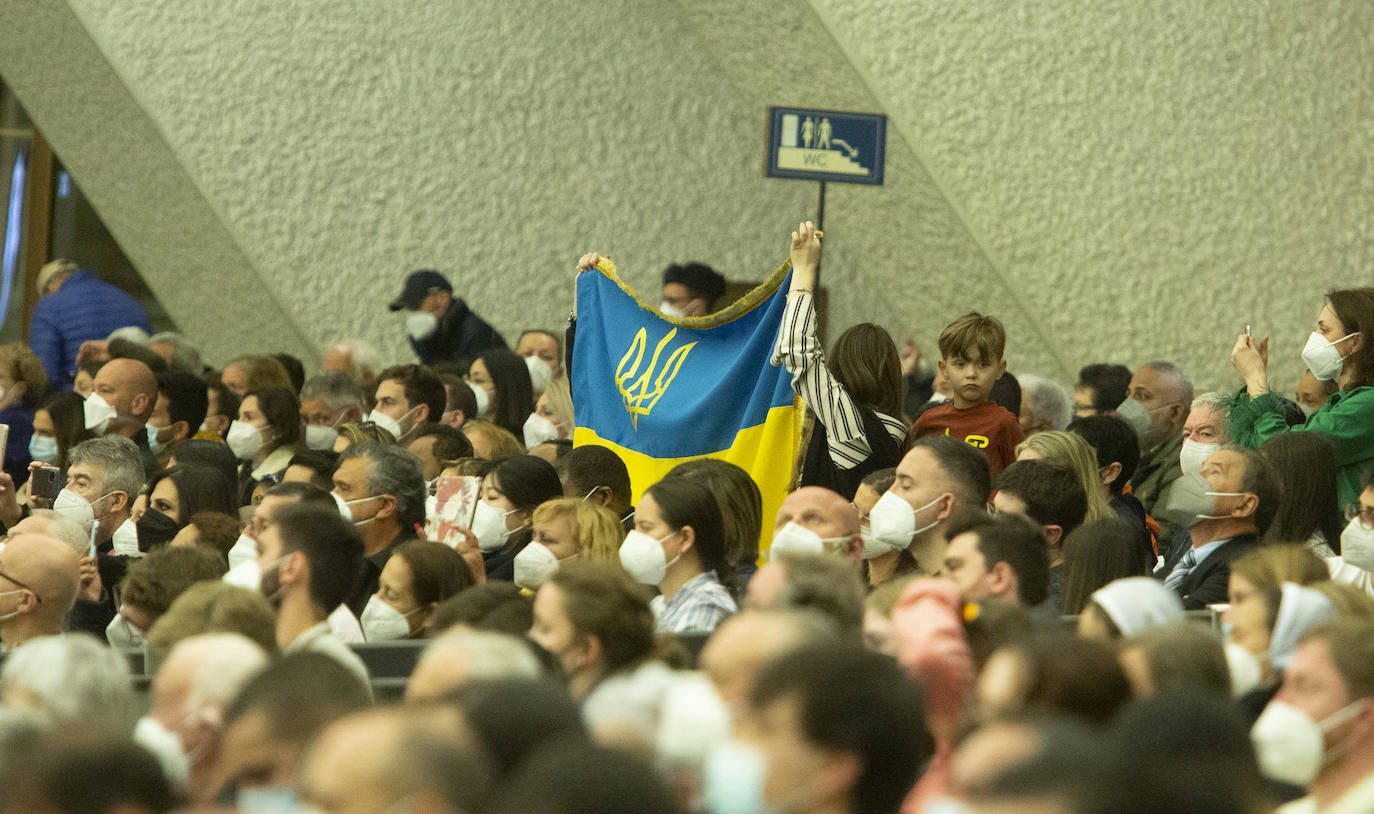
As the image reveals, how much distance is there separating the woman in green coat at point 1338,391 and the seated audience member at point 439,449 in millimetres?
2954

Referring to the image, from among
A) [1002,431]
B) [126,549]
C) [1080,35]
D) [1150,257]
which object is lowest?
[126,549]

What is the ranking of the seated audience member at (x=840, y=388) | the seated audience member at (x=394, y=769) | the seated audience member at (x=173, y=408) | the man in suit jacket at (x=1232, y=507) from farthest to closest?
the seated audience member at (x=173, y=408) < the seated audience member at (x=840, y=388) < the man in suit jacket at (x=1232, y=507) < the seated audience member at (x=394, y=769)

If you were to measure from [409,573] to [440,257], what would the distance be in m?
7.50

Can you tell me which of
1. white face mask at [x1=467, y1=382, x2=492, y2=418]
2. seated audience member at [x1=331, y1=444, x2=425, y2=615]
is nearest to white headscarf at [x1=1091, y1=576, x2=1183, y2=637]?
seated audience member at [x1=331, y1=444, x2=425, y2=615]

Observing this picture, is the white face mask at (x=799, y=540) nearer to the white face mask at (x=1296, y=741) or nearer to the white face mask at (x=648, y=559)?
the white face mask at (x=648, y=559)

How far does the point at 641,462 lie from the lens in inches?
267

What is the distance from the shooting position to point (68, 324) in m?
10.4

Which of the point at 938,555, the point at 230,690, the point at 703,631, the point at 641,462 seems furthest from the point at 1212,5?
the point at 230,690

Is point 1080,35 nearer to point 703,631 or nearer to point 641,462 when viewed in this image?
point 641,462

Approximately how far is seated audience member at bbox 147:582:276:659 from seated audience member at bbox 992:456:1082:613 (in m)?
2.29

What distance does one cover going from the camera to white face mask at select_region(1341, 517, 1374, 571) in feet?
17.1

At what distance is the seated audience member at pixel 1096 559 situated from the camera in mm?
4793

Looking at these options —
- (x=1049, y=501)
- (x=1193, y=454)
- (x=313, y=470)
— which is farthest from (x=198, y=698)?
(x=1193, y=454)

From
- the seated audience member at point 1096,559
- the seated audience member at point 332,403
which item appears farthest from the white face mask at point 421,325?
the seated audience member at point 1096,559
